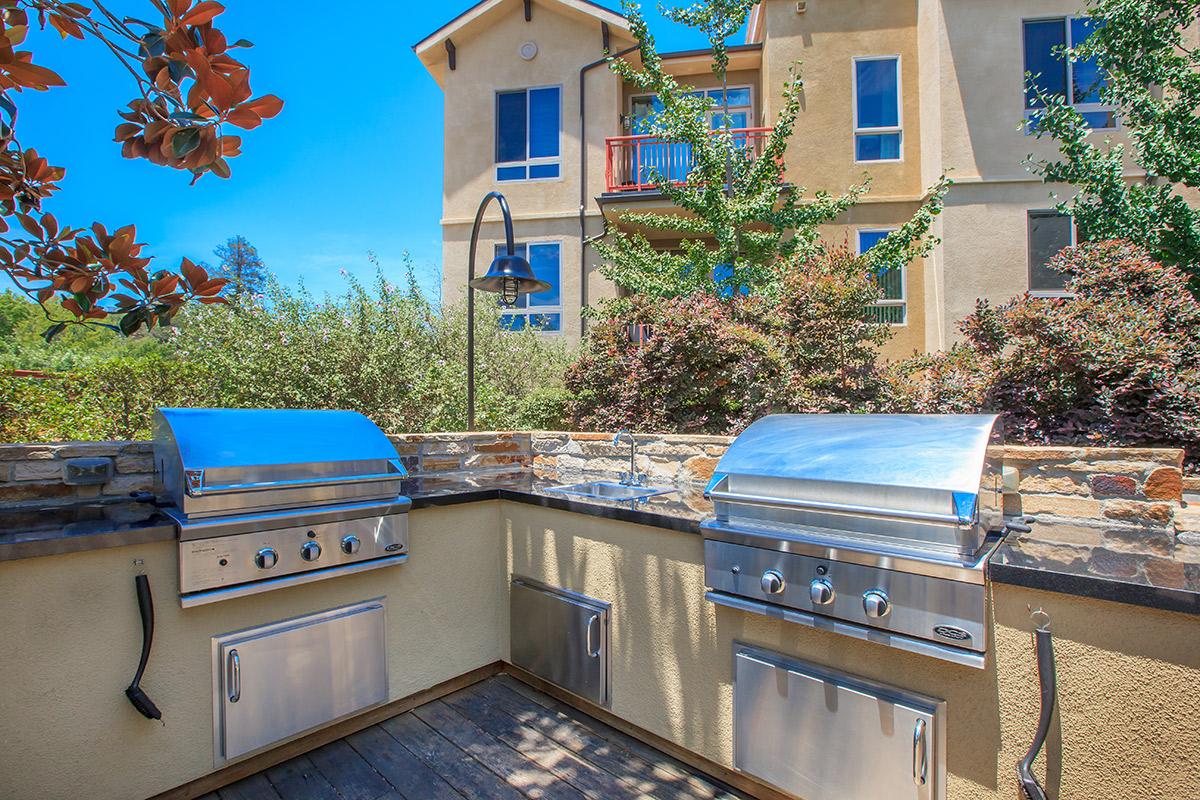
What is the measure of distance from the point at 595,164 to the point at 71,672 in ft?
30.9

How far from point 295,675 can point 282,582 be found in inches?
14.7

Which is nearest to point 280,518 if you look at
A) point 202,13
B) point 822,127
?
point 202,13

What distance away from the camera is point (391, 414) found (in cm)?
531

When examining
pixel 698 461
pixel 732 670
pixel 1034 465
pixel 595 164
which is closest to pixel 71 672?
pixel 732 670

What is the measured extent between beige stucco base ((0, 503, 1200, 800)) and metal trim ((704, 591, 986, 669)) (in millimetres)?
83

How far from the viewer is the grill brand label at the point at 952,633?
151 centimetres

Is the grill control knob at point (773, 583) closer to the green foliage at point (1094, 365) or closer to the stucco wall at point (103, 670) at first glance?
the stucco wall at point (103, 670)

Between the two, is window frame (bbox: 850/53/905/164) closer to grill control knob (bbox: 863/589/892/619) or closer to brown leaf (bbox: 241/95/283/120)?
grill control knob (bbox: 863/589/892/619)

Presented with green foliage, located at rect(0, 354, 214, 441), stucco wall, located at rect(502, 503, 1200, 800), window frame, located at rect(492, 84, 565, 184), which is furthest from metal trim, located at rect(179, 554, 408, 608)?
window frame, located at rect(492, 84, 565, 184)

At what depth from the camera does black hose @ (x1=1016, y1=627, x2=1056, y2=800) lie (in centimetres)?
141

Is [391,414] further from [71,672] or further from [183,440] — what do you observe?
[71,672]

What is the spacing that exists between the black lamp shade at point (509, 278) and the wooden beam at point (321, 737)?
209 centimetres

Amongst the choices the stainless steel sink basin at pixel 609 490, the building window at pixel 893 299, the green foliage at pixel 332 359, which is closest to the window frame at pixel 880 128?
the building window at pixel 893 299

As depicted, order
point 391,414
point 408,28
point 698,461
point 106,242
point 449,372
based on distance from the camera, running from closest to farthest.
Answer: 1. point 106,242
2. point 698,461
3. point 391,414
4. point 449,372
5. point 408,28
